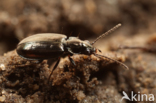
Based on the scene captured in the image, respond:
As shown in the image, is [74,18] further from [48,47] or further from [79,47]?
[48,47]

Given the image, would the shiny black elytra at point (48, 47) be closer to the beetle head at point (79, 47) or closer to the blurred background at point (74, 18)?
the beetle head at point (79, 47)

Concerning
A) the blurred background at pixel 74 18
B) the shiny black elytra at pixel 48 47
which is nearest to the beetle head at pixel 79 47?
the shiny black elytra at pixel 48 47

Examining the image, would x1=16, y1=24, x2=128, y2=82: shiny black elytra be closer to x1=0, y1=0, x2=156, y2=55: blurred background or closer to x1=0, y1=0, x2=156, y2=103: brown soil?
x1=0, y1=0, x2=156, y2=103: brown soil

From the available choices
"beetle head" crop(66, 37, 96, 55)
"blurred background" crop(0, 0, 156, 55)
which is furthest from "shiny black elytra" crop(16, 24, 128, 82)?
"blurred background" crop(0, 0, 156, 55)

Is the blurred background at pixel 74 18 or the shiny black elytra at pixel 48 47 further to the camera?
the blurred background at pixel 74 18

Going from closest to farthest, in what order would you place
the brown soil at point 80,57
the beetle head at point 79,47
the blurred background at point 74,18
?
1. the brown soil at point 80,57
2. the beetle head at point 79,47
3. the blurred background at point 74,18

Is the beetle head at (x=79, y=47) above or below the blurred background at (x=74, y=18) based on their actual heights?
below

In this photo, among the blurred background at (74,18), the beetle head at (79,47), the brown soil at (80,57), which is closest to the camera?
the brown soil at (80,57)

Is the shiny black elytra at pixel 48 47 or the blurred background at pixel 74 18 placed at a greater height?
the blurred background at pixel 74 18

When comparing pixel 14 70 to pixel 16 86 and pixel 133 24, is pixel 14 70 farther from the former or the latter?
pixel 133 24
